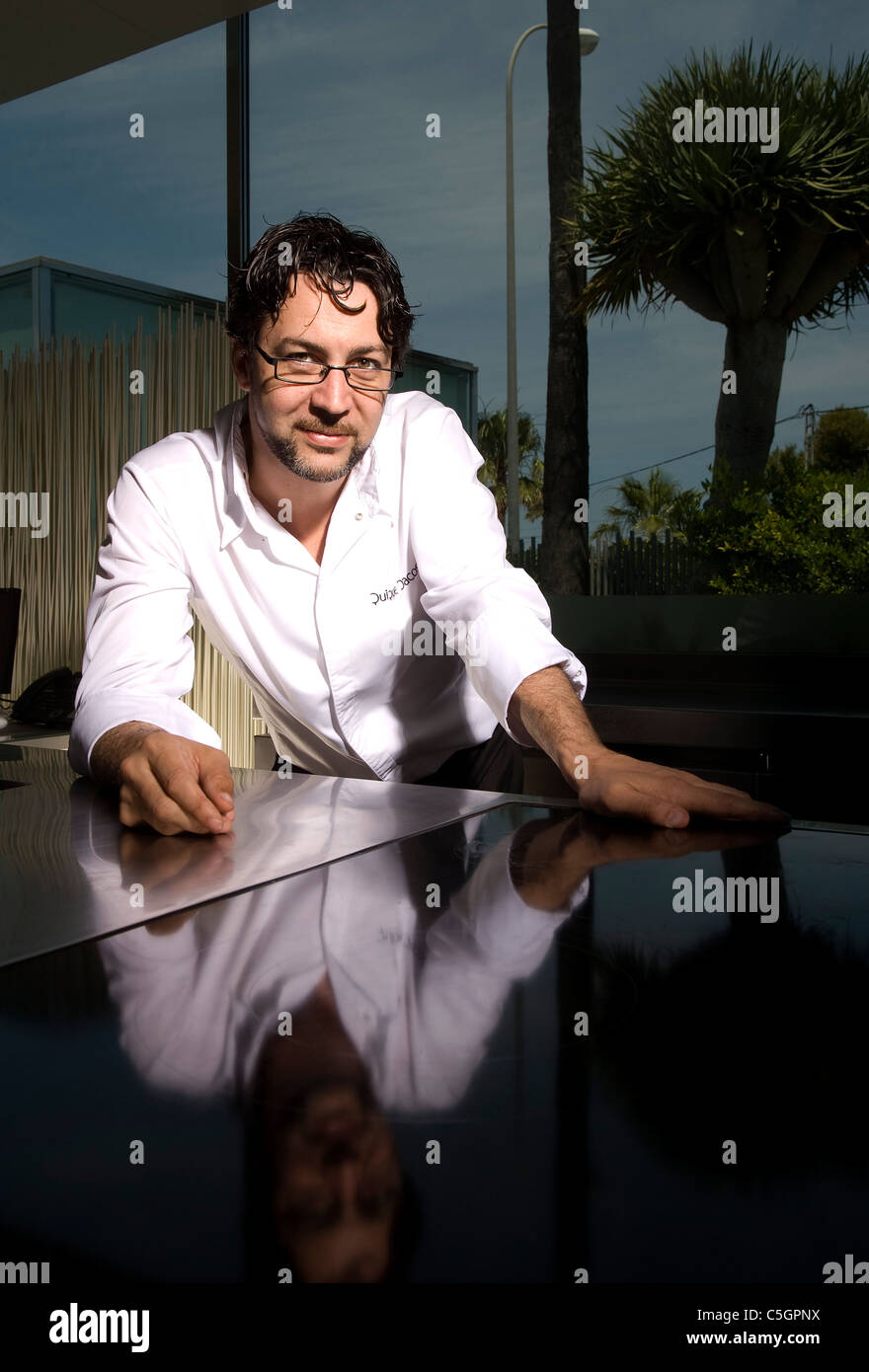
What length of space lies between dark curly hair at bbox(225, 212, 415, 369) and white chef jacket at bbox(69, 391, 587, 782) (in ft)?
0.44

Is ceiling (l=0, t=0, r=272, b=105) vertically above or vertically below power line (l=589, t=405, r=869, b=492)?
above

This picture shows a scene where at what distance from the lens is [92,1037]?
A: 1.55ft

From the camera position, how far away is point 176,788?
2.89 feet

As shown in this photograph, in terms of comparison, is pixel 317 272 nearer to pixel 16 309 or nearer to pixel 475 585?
pixel 475 585

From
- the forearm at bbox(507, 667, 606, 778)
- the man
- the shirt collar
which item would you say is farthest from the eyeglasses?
the forearm at bbox(507, 667, 606, 778)

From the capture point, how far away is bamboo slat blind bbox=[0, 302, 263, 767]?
2.89 m

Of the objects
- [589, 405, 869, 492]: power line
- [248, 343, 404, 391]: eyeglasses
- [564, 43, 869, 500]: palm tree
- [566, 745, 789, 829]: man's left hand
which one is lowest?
[566, 745, 789, 829]: man's left hand

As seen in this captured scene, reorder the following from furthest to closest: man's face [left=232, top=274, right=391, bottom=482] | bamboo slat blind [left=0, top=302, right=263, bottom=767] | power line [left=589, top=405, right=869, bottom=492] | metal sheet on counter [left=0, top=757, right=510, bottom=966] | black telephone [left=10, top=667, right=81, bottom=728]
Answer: power line [left=589, top=405, right=869, bottom=492], black telephone [left=10, top=667, right=81, bottom=728], bamboo slat blind [left=0, top=302, right=263, bottom=767], man's face [left=232, top=274, right=391, bottom=482], metal sheet on counter [left=0, top=757, right=510, bottom=966]

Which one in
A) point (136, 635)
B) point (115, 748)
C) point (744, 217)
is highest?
point (744, 217)

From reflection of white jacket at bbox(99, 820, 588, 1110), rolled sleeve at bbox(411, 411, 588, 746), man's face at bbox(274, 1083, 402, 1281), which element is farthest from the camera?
rolled sleeve at bbox(411, 411, 588, 746)

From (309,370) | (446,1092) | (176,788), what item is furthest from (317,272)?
(446,1092)

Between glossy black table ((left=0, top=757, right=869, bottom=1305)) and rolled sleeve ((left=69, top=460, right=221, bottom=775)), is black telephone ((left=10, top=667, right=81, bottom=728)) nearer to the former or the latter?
rolled sleeve ((left=69, top=460, right=221, bottom=775))

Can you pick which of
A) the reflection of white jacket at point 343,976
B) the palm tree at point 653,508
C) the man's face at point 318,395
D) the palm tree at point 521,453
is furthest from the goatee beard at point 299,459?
the palm tree at point 521,453

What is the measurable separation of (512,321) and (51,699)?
219 cm
